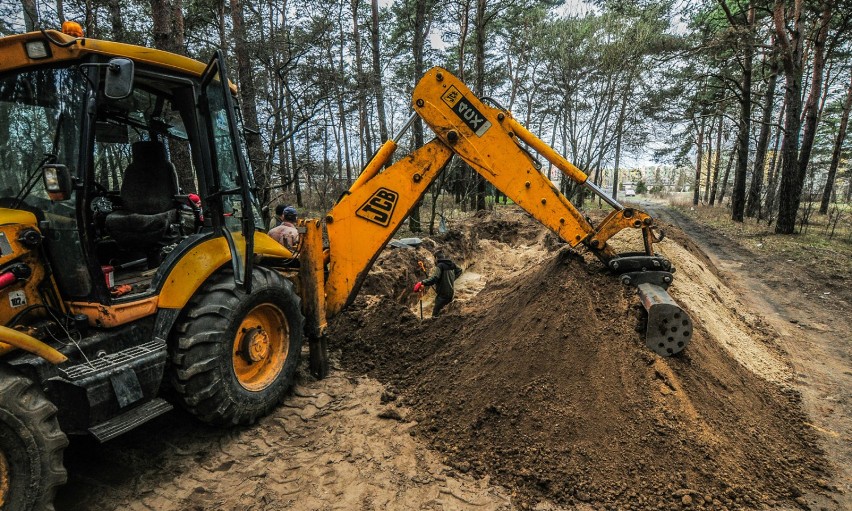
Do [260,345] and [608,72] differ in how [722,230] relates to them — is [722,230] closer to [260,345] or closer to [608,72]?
[608,72]

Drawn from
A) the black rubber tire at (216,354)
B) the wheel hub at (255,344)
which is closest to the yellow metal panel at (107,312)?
the black rubber tire at (216,354)

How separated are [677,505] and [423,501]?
1579mm

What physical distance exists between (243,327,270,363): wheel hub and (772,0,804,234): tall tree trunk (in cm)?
1550

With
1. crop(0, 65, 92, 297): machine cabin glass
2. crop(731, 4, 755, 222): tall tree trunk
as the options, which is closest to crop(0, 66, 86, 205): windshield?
crop(0, 65, 92, 297): machine cabin glass

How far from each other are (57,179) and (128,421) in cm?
147

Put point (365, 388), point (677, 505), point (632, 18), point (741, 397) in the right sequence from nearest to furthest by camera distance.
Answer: point (677, 505) < point (741, 397) < point (365, 388) < point (632, 18)

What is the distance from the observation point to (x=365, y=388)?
4164 mm

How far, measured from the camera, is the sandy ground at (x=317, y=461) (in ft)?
9.07

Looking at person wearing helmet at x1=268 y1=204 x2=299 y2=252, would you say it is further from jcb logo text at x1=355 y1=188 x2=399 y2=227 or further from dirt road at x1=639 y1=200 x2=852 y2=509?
dirt road at x1=639 y1=200 x2=852 y2=509

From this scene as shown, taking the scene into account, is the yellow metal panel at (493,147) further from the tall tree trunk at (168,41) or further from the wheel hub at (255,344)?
the tall tree trunk at (168,41)

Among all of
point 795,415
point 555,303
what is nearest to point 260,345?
point 555,303

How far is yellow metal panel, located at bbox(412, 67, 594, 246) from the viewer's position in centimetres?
384

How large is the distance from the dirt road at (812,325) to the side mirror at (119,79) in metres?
4.99

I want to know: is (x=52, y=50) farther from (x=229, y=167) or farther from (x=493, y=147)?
(x=493, y=147)
